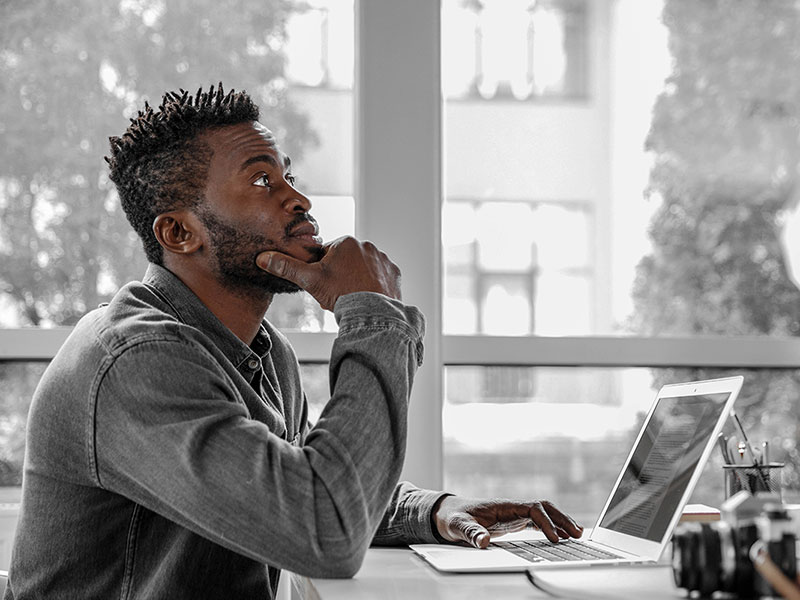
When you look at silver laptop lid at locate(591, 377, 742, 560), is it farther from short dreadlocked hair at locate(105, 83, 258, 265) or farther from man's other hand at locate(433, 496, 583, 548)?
short dreadlocked hair at locate(105, 83, 258, 265)

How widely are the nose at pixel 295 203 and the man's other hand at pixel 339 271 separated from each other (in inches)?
3.2

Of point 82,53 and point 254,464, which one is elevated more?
point 82,53

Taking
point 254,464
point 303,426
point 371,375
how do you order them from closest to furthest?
point 254,464
point 371,375
point 303,426

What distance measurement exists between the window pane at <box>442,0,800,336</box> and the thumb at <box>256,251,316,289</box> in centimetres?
104

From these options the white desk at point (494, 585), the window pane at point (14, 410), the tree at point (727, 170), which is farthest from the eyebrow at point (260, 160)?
the tree at point (727, 170)

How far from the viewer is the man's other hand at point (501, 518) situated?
1.53 m

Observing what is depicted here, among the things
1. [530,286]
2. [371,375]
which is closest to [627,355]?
[530,286]

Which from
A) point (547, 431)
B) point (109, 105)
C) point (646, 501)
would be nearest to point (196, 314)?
point (646, 501)

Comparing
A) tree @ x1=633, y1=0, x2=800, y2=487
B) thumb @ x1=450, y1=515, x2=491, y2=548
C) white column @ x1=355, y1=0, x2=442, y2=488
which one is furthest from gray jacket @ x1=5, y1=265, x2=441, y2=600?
tree @ x1=633, y1=0, x2=800, y2=487

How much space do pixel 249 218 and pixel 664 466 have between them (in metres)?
0.75

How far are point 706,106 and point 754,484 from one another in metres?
1.29

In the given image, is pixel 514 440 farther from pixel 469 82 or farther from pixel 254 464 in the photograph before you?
pixel 254 464

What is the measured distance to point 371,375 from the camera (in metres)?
1.34

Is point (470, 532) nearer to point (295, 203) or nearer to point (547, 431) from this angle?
point (295, 203)
